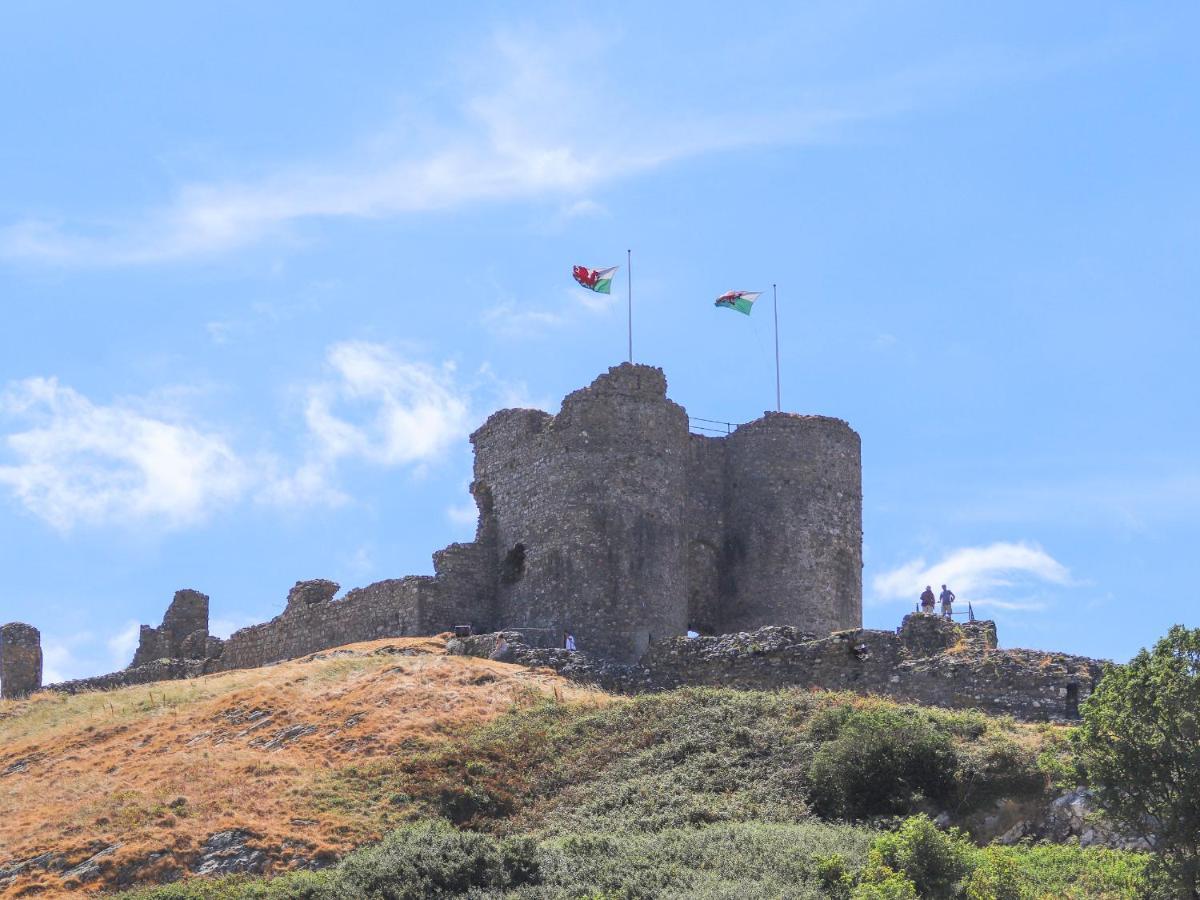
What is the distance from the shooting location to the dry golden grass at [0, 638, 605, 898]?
26.5 m

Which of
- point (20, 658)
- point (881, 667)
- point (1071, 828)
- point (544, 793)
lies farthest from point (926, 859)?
point (20, 658)

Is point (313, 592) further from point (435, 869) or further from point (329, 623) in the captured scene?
point (435, 869)

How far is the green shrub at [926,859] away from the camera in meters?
21.5

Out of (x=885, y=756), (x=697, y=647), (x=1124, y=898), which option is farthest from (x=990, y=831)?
(x=697, y=647)

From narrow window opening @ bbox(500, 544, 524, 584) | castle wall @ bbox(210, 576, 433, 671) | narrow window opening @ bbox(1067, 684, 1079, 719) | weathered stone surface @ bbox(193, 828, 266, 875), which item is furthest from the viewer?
narrow window opening @ bbox(500, 544, 524, 584)

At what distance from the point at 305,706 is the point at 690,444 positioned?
1342 cm

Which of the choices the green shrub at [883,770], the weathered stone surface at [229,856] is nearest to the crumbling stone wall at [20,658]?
the weathered stone surface at [229,856]

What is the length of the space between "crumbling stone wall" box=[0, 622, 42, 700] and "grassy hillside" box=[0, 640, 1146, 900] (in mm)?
15441

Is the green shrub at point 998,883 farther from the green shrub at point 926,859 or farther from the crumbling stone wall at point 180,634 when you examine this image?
the crumbling stone wall at point 180,634

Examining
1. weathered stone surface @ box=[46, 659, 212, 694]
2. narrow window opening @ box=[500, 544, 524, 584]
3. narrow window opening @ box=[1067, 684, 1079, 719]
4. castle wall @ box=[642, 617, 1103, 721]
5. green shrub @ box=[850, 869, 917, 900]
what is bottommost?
Result: green shrub @ box=[850, 869, 917, 900]

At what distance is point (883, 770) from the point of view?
26.0m

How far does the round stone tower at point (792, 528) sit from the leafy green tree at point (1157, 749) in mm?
20350

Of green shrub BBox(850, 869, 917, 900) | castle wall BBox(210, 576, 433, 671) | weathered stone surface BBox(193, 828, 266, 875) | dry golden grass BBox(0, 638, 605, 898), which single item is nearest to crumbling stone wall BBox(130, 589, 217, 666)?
castle wall BBox(210, 576, 433, 671)

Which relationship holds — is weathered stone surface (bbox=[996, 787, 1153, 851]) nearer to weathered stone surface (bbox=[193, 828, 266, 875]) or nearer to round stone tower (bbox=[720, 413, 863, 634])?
weathered stone surface (bbox=[193, 828, 266, 875])
